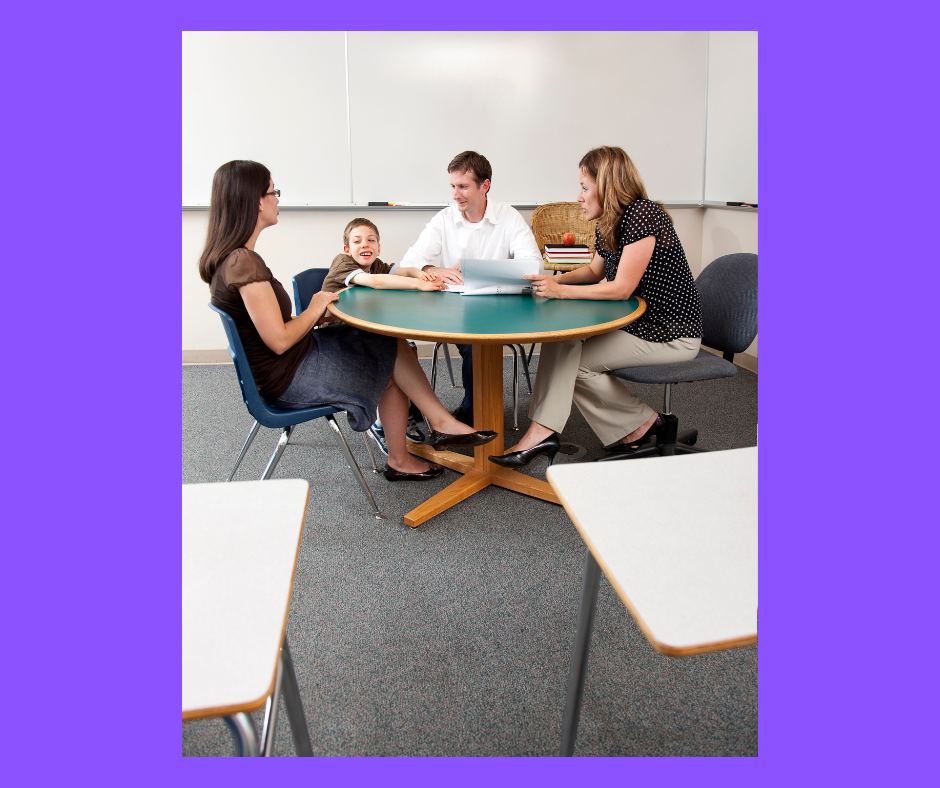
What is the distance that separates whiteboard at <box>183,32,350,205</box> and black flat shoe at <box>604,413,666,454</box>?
2574 mm

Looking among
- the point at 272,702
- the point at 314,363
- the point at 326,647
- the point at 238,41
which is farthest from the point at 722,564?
the point at 238,41

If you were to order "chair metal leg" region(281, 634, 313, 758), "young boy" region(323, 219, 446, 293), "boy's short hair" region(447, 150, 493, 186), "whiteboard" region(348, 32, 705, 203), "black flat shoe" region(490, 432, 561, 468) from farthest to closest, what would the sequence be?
"whiteboard" region(348, 32, 705, 203)
"boy's short hair" region(447, 150, 493, 186)
"young boy" region(323, 219, 446, 293)
"black flat shoe" region(490, 432, 561, 468)
"chair metal leg" region(281, 634, 313, 758)

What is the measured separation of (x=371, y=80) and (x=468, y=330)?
112 inches

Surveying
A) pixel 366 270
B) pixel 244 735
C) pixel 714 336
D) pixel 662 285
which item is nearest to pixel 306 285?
pixel 366 270

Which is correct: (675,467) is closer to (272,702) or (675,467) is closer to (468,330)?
(272,702)

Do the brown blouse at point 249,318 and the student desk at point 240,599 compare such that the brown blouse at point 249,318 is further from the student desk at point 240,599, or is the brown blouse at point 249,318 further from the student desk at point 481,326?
the student desk at point 240,599

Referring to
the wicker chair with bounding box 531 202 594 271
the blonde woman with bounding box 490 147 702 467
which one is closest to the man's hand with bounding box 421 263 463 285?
the blonde woman with bounding box 490 147 702 467

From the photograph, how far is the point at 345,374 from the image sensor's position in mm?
2330

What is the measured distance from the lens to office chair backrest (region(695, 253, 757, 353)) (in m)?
2.63

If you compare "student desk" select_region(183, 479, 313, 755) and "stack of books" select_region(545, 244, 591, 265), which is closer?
"student desk" select_region(183, 479, 313, 755)

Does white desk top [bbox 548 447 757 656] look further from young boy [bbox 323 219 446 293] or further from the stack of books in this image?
the stack of books

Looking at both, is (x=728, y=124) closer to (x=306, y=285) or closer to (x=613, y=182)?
(x=613, y=182)

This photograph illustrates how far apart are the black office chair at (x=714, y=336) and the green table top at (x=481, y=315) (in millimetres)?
299

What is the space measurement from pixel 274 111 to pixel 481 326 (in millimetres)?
2910
